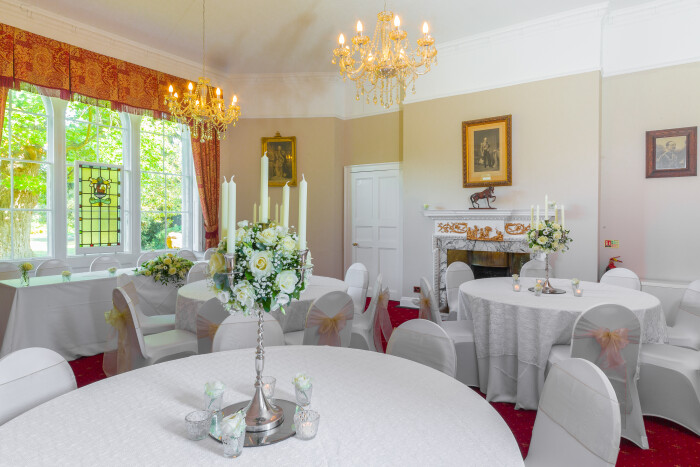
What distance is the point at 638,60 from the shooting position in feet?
15.8

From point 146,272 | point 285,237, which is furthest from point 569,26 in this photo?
point 146,272

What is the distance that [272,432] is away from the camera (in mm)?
1217

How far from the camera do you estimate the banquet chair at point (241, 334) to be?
2.14 m

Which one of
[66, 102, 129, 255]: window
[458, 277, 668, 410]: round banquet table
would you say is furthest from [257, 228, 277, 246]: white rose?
[66, 102, 129, 255]: window

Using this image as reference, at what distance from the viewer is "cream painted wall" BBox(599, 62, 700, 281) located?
180 inches

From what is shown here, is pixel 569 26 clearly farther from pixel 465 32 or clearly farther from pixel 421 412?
pixel 421 412

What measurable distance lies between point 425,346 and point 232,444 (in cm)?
105

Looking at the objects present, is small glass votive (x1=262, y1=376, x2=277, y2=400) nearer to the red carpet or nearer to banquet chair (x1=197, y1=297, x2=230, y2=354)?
banquet chair (x1=197, y1=297, x2=230, y2=354)

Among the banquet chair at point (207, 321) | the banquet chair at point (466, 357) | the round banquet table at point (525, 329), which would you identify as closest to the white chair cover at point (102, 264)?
the banquet chair at point (207, 321)

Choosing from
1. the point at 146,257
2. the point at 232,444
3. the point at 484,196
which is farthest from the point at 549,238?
the point at 146,257

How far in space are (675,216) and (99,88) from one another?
23.2 ft

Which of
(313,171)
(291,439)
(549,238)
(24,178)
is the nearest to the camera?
(291,439)

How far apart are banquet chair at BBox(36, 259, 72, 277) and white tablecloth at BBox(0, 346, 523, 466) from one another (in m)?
3.84

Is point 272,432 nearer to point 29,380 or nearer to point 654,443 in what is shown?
point 29,380
